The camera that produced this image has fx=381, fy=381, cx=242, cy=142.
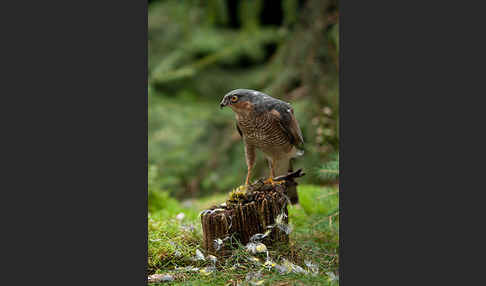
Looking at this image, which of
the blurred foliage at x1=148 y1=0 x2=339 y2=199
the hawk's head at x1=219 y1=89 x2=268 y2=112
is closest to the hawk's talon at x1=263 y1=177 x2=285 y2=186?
the hawk's head at x1=219 y1=89 x2=268 y2=112

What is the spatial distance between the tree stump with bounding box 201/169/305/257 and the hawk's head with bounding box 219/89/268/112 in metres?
0.49

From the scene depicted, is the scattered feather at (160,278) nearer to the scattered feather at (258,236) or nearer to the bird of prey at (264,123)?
the scattered feather at (258,236)

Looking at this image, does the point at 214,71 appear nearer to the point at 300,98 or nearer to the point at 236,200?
the point at 300,98

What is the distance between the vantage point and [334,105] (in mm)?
3590

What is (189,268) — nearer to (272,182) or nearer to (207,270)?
(207,270)

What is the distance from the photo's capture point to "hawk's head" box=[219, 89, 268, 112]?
215 cm

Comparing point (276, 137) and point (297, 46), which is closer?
point (276, 137)

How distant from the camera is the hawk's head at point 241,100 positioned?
215 centimetres

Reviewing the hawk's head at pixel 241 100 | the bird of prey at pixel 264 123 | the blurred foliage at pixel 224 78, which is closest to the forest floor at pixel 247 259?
the bird of prey at pixel 264 123

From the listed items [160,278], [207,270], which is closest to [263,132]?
[207,270]

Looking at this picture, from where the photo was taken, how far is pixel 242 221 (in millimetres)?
2047

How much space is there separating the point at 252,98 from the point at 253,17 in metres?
2.94

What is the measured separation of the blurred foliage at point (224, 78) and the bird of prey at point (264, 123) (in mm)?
1022

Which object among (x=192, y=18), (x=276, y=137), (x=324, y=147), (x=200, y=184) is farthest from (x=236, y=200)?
(x=192, y=18)
